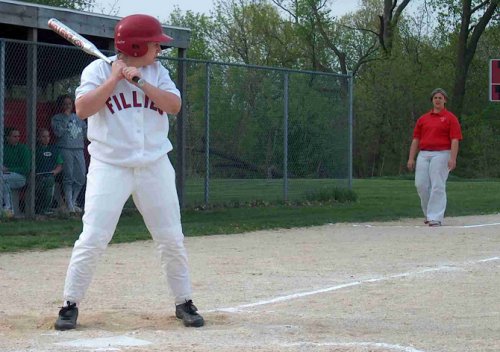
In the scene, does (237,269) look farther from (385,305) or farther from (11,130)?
(11,130)

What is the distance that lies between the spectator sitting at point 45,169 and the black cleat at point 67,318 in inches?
355

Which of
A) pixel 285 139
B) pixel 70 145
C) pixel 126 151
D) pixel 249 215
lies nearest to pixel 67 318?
pixel 126 151

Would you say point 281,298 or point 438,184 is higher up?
point 438,184

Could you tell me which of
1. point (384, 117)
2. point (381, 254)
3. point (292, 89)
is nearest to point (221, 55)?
point (384, 117)

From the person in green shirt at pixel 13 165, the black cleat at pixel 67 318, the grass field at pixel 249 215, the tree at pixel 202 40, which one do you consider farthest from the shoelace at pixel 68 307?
the tree at pixel 202 40

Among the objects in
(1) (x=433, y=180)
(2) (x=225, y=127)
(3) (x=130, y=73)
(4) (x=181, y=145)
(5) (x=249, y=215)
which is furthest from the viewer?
(2) (x=225, y=127)

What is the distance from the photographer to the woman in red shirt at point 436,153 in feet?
49.8

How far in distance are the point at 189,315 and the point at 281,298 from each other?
149 cm

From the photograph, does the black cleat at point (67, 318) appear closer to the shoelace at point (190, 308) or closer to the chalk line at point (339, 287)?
the shoelace at point (190, 308)

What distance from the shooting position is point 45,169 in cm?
1530

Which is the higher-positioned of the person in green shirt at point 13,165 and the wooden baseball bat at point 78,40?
the wooden baseball bat at point 78,40

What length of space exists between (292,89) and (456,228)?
5878 mm

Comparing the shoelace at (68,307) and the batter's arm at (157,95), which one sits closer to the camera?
the batter's arm at (157,95)

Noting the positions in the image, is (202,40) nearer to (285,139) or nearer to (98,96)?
(285,139)
